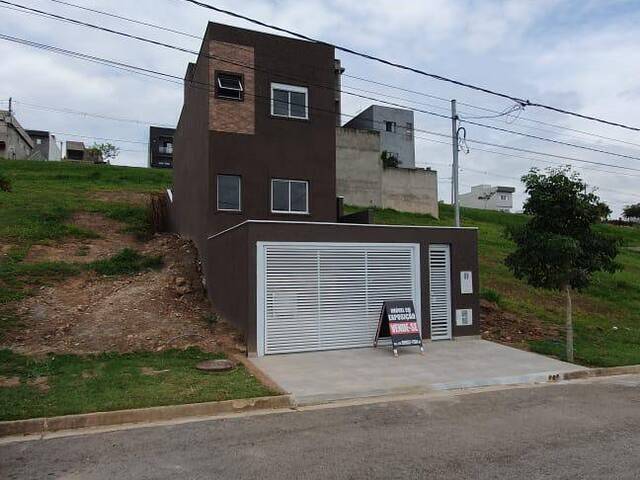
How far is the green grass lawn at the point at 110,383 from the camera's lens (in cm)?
768

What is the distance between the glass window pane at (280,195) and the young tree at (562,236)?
24.5 feet

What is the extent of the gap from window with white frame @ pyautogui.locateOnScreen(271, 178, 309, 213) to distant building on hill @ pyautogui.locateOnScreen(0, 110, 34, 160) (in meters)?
54.5

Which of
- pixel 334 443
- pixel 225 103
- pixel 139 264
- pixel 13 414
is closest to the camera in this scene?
pixel 334 443

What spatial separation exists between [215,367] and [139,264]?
9065mm

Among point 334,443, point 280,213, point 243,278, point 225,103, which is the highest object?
point 225,103

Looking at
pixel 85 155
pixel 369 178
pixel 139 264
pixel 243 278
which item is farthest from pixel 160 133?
pixel 243 278

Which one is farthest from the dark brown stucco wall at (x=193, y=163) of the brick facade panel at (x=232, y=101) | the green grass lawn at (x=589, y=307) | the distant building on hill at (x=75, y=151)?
the distant building on hill at (x=75, y=151)

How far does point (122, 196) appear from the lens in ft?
98.9

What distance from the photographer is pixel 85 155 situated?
80.0 metres

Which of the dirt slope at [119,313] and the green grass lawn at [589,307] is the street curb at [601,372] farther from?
the dirt slope at [119,313]

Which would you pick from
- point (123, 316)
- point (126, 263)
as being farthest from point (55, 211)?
point (123, 316)

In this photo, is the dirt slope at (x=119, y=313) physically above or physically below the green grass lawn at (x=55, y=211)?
below

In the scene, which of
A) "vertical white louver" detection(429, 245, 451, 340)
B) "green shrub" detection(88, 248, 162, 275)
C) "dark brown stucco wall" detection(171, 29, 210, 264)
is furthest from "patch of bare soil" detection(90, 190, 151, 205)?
"vertical white louver" detection(429, 245, 451, 340)

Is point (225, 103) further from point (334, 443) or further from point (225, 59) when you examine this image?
point (334, 443)
